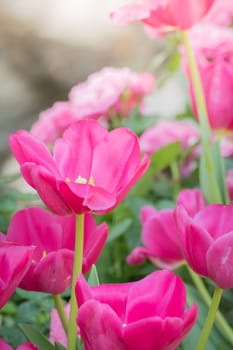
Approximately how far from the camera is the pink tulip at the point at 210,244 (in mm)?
353

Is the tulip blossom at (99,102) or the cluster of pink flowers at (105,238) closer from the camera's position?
the cluster of pink flowers at (105,238)

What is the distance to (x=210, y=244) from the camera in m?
0.36

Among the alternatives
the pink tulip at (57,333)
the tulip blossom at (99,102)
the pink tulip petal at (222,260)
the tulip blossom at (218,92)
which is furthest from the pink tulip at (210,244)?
the tulip blossom at (99,102)

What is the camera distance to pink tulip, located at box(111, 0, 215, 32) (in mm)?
506

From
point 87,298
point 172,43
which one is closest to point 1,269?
point 87,298

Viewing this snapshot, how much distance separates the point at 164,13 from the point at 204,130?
0.10 meters

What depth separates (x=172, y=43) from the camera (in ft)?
3.80

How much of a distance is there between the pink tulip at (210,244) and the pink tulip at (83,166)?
0.04 metres

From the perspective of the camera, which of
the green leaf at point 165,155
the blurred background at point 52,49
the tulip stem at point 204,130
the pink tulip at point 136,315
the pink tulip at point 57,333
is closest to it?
the pink tulip at point 136,315

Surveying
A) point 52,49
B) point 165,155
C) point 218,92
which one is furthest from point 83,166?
A: point 52,49

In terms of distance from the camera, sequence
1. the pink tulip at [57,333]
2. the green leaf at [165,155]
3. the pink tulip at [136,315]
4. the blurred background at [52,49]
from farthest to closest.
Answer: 1. the blurred background at [52,49]
2. the green leaf at [165,155]
3. the pink tulip at [57,333]
4. the pink tulip at [136,315]

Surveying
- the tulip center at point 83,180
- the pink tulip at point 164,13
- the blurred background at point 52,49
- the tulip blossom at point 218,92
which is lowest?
the tulip center at point 83,180

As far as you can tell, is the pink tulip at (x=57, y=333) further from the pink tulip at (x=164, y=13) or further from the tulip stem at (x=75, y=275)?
the pink tulip at (x=164, y=13)

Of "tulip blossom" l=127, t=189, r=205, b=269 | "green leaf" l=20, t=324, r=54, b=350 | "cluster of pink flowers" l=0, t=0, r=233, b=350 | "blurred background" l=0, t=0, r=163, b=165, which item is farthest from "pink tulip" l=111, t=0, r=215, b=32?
"blurred background" l=0, t=0, r=163, b=165
